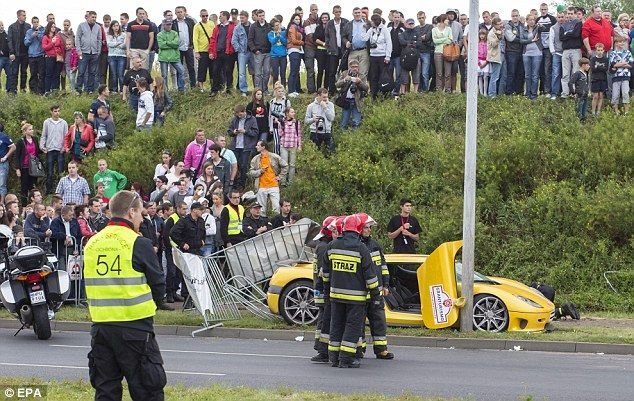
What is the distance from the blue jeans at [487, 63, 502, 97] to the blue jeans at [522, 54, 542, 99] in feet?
1.99

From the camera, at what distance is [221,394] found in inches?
459

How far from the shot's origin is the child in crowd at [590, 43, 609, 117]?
25.8 m

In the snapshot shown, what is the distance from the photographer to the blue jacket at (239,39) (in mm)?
28594

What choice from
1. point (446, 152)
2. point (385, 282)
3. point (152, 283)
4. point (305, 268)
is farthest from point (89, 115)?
point (152, 283)

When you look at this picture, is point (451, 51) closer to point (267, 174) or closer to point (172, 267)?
point (267, 174)

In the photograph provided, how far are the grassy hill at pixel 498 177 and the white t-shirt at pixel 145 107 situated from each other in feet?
→ 1.25

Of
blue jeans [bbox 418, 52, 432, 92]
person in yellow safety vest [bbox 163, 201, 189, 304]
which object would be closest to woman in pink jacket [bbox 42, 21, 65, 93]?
blue jeans [bbox 418, 52, 432, 92]

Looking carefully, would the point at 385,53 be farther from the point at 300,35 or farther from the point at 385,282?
the point at 385,282

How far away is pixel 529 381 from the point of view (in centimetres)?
1351

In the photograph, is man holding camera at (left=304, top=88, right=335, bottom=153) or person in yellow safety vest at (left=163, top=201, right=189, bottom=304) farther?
man holding camera at (left=304, top=88, right=335, bottom=153)

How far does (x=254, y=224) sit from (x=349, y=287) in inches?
309

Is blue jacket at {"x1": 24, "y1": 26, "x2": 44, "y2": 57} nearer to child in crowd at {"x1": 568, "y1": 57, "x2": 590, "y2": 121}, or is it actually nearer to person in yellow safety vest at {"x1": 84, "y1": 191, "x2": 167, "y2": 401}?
child in crowd at {"x1": 568, "y1": 57, "x2": 590, "y2": 121}

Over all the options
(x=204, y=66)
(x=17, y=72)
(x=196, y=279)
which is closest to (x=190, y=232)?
(x=196, y=279)

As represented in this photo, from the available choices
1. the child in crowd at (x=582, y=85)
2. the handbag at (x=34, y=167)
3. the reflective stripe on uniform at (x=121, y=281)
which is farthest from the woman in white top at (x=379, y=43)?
the reflective stripe on uniform at (x=121, y=281)
